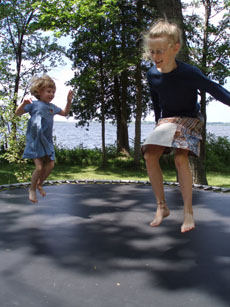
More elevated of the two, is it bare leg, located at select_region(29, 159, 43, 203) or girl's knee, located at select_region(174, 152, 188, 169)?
girl's knee, located at select_region(174, 152, 188, 169)

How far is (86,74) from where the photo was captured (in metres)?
7.25

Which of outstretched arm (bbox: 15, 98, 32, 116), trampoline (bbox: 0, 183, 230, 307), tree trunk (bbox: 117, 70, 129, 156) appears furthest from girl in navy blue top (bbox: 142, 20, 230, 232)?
tree trunk (bbox: 117, 70, 129, 156)

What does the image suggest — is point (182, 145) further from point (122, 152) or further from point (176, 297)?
point (122, 152)

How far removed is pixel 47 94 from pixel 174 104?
0.83m

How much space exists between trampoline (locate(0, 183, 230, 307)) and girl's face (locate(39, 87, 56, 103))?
0.72m

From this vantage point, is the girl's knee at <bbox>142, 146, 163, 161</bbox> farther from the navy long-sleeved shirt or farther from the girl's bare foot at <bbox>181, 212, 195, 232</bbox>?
the girl's bare foot at <bbox>181, 212, 195, 232</bbox>

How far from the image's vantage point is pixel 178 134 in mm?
1557

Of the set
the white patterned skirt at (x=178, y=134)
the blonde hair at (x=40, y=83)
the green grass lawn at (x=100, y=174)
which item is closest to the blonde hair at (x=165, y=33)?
the white patterned skirt at (x=178, y=134)

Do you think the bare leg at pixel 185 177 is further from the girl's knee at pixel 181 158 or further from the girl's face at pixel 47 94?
the girl's face at pixel 47 94

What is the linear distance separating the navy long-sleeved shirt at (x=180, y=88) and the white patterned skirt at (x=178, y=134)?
0.05 meters

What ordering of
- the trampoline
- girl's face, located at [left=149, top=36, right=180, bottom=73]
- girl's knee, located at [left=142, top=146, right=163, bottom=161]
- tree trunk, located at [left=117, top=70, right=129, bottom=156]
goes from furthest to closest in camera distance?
tree trunk, located at [left=117, top=70, right=129, bottom=156], girl's knee, located at [left=142, top=146, right=163, bottom=161], girl's face, located at [left=149, top=36, right=180, bottom=73], the trampoline

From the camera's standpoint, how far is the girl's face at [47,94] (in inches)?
80.0

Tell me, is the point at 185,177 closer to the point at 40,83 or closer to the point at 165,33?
the point at 165,33

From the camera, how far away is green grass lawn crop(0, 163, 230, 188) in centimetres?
704
